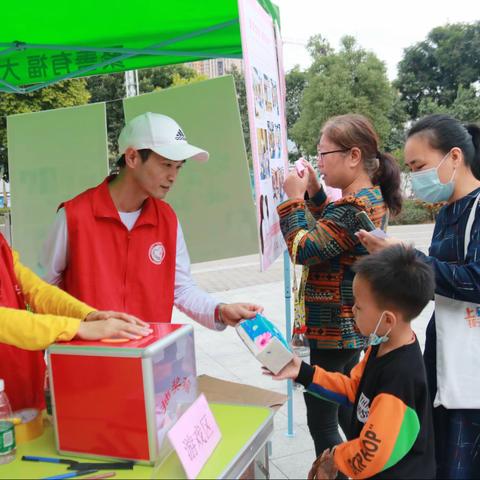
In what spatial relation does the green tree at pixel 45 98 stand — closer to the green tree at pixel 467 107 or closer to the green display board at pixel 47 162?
the green display board at pixel 47 162

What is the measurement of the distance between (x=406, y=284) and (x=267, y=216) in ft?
1.93

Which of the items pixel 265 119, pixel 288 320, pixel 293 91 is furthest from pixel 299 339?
pixel 293 91

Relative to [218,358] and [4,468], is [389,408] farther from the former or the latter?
[218,358]

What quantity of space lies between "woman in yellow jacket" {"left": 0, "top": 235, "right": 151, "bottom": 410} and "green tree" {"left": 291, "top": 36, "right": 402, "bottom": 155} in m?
19.4

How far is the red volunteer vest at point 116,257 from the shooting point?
5.48 ft

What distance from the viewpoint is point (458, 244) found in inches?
60.9

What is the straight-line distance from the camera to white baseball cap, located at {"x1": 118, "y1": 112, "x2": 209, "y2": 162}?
5.33ft

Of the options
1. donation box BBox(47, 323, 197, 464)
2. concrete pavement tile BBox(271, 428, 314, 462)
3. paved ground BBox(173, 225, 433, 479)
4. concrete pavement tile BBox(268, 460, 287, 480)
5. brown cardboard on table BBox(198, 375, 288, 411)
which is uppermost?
donation box BBox(47, 323, 197, 464)

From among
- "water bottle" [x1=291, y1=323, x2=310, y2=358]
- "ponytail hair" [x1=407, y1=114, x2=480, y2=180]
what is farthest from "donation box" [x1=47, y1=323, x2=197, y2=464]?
"ponytail hair" [x1=407, y1=114, x2=480, y2=180]

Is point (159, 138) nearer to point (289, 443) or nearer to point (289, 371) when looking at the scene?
point (289, 371)

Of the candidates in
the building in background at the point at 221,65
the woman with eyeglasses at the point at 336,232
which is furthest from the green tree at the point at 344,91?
the woman with eyeglasses at the point at 336,232

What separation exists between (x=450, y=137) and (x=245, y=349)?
3227mm

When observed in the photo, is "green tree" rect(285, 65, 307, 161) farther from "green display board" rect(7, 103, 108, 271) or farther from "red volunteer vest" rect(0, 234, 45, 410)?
"red volunteer vest" rect(0, 234, 45, 410)

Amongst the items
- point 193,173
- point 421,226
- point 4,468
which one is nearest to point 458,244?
point 4,468
